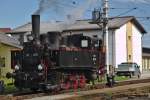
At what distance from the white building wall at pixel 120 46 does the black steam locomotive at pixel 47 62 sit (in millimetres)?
38793

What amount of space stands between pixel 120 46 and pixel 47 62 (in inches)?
1696

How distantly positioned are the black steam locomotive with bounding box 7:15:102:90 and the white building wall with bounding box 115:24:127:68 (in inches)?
1527

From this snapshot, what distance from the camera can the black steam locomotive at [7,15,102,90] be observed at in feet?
88.1

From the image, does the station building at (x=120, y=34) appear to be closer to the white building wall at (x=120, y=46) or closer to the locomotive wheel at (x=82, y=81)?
the white building wall at (x=120, y=46)

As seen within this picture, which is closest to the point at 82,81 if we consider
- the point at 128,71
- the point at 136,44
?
the point at 128,71

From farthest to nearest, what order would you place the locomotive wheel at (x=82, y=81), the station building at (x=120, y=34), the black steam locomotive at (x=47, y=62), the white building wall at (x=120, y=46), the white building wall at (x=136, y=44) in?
the white building wall at (x=136, y=44), the white building wall at (x=120, y=46), the station building at (x=120, y=34), the locomotive wheel at (x=82, y=81), the black steam locomotive at (x=47, y=62)

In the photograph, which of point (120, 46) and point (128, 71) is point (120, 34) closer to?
point (120, 46)

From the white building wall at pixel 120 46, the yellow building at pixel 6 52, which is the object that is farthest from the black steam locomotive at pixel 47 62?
the white building wall at pixel 120 46

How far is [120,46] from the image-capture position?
2734 inches

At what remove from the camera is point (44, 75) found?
26.7 m

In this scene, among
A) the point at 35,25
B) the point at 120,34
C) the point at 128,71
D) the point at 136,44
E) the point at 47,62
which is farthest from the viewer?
the point at 136,44

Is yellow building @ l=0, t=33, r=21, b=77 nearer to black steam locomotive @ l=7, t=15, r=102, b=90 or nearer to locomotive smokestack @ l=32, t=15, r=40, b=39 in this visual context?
black steam locomotive @ l=7, t=15, r=102, b=90

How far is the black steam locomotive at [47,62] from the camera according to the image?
88.1 ft

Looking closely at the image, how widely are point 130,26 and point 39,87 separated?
4669 cm
